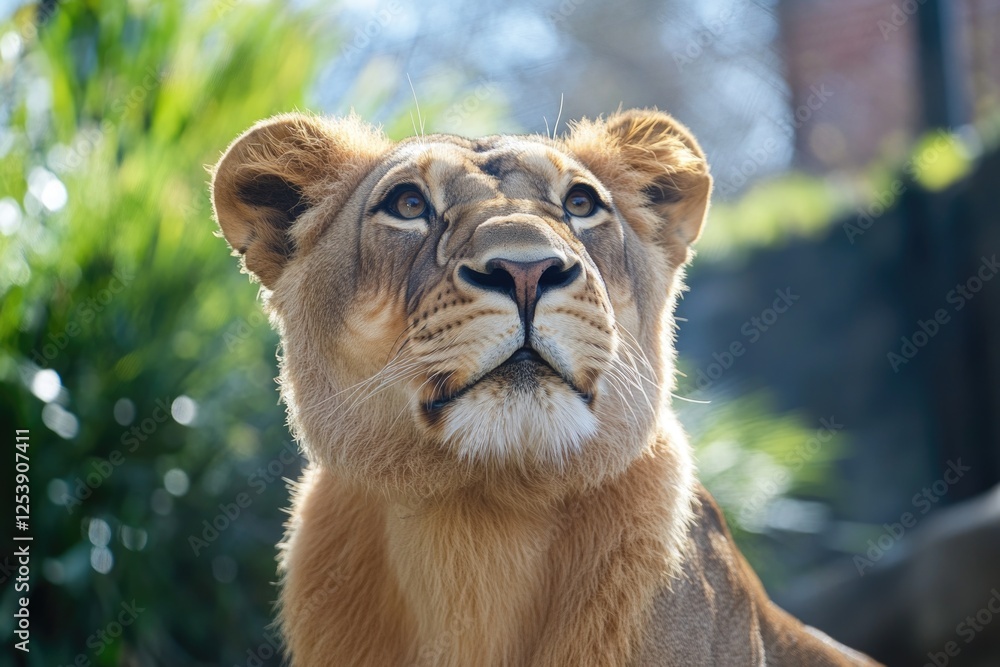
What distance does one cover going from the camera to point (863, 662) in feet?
10.4

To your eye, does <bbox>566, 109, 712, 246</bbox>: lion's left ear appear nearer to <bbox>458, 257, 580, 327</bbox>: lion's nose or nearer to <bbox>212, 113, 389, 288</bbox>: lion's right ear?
<bbox>212, 113, 389, 288</bbox>: lion's right ear

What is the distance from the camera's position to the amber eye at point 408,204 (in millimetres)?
2502

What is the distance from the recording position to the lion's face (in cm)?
211

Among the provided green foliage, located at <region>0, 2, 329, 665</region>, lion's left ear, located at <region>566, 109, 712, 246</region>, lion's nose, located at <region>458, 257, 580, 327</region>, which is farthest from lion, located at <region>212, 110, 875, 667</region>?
green foliage, located at <region>0, 2, 329, 665</region>

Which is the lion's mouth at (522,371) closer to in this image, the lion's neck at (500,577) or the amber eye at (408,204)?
the lion's neck at (500,577)

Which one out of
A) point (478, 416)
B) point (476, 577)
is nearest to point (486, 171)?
point (478, 416)

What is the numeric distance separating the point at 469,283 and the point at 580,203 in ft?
1.96

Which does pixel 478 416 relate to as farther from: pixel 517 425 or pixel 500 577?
pixel 500 577

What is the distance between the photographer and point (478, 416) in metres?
2.12

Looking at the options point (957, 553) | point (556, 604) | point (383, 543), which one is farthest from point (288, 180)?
point (957, 553)

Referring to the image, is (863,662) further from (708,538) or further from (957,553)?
(957,553)

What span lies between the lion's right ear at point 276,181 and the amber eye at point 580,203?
623 mm

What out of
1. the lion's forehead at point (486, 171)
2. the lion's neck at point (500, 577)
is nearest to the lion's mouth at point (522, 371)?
the lion's neck at point (500, 577)

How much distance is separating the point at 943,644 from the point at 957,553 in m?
0.53
